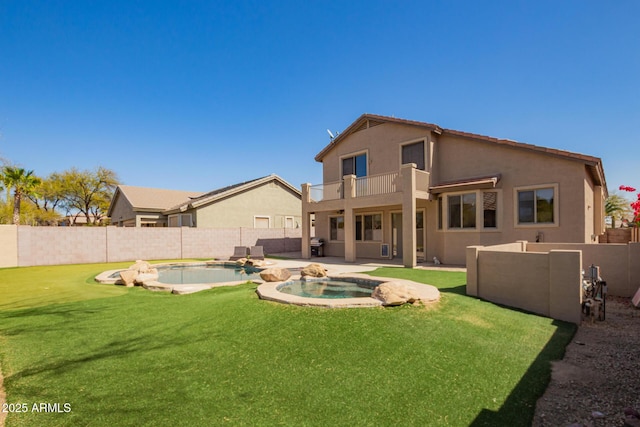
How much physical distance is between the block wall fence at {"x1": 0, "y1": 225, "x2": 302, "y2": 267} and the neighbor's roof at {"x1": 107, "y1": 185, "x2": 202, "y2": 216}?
912 cm

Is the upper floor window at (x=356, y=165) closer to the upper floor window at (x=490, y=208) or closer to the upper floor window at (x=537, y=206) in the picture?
the upper floor window at (x=490, y=208)

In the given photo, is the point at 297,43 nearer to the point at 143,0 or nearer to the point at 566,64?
the point at 143,0

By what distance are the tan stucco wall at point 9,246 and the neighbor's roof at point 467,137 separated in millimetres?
17691

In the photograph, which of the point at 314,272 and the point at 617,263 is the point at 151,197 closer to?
the point at 314,272

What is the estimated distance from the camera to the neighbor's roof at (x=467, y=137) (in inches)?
454

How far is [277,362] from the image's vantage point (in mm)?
4242

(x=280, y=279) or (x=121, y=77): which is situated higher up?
(x=121, y=77)

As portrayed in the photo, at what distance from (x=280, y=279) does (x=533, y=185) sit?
11148 millimetres

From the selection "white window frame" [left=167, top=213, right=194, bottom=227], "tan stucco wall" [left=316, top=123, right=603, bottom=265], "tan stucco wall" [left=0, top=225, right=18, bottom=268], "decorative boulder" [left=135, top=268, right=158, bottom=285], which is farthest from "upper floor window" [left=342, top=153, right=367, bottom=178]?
"tan stucco wall" [left=0, top=225, right=18, bottom=268]

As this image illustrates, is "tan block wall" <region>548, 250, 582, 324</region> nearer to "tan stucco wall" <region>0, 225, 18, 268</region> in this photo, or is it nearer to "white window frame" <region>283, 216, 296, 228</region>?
"tan stucco wall" <region>0, 225, 18, 268</region>

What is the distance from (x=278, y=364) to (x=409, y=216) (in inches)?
428

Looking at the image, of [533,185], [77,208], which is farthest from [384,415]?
[77,208]

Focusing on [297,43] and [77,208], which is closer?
[297,43]

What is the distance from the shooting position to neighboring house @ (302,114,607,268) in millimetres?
12070
